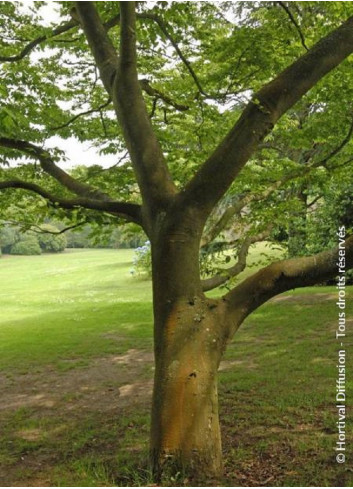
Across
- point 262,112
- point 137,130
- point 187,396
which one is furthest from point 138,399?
point 262,112

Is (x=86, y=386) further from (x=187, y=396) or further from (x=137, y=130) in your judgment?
(x=137, y=130)

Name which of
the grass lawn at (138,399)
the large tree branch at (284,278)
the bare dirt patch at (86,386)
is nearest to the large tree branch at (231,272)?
the large tree branch at (284,278)

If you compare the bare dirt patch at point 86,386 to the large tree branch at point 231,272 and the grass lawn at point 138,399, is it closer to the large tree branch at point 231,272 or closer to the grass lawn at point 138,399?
the grass lawn at point 138,399

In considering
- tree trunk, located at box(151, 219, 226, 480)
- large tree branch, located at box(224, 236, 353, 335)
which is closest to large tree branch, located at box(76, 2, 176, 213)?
tree trunk, located at box(151, 219, 226, 480)

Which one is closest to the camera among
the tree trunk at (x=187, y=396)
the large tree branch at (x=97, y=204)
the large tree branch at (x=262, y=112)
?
the tree trunk at (x=187, y=396)

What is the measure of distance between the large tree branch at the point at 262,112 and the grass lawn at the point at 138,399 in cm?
285

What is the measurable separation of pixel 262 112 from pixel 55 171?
3.55 metres

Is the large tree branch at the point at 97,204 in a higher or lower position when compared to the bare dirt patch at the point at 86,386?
higher

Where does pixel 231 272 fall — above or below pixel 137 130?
below

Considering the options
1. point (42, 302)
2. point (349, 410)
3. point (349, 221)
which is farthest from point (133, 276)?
point (349, 410)

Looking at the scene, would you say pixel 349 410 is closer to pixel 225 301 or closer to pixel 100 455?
pixel 225 301

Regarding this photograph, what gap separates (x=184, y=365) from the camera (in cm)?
435

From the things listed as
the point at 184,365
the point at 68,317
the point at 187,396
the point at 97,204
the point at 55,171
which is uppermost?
the point at 55,171

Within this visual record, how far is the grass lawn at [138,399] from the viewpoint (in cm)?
487
